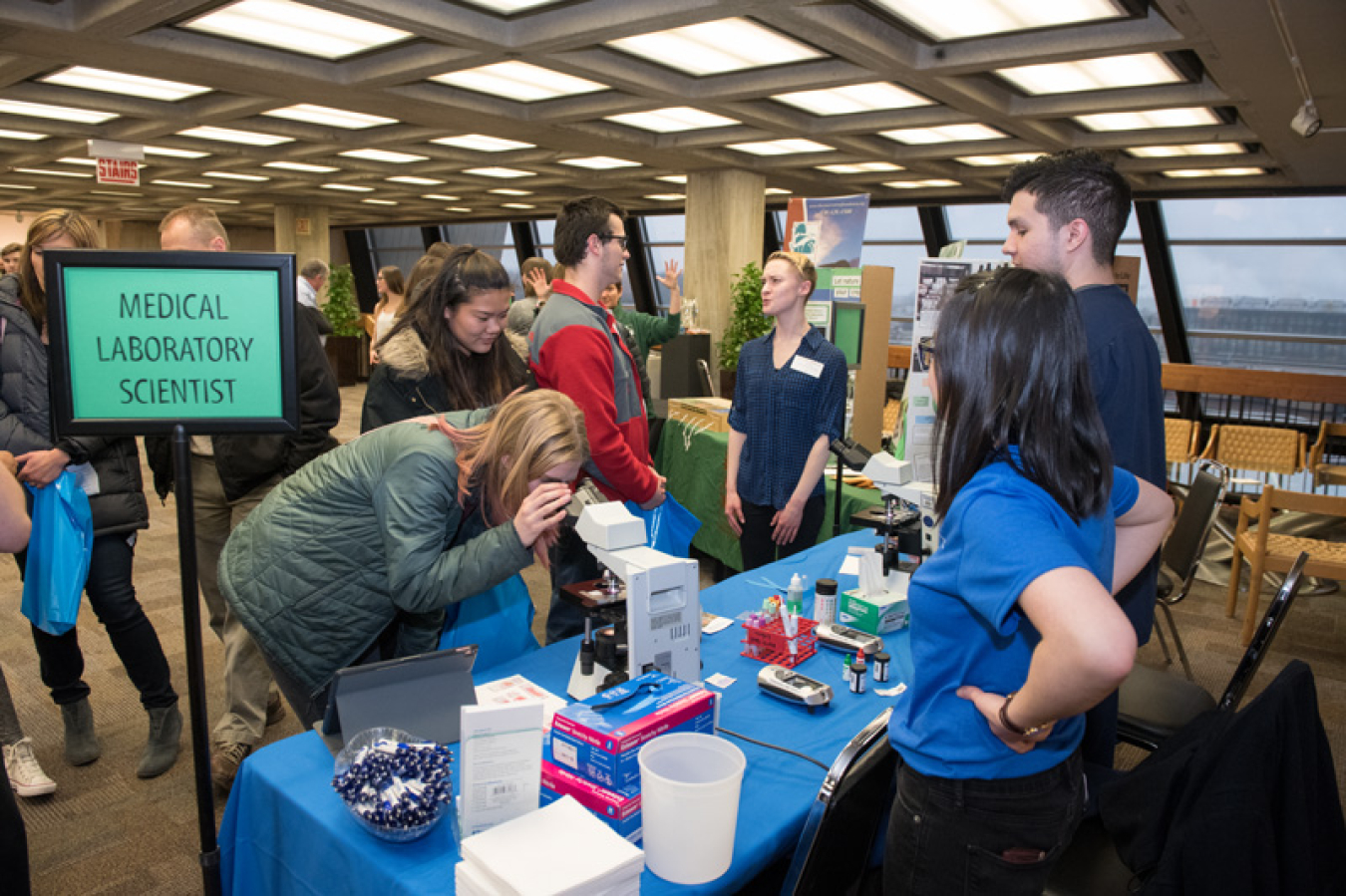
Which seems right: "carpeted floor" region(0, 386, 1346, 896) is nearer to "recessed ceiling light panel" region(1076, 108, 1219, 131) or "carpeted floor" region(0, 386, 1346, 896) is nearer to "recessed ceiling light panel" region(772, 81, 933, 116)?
"recessed ceiling light panel" region(1076, 108, 1219, 131)

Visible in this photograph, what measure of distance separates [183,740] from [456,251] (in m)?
1.86

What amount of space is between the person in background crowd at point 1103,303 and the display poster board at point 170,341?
1401 mm

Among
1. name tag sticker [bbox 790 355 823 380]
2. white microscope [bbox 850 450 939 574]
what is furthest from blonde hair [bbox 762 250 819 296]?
white microscope [bbox 850 450 939 574]

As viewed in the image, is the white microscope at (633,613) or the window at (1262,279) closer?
the white microscope at (633,613)

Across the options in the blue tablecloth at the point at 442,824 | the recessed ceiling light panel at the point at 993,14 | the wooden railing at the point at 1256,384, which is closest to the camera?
the blue tablecloth at the point at 442,824

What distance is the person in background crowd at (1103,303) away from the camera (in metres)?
1.58

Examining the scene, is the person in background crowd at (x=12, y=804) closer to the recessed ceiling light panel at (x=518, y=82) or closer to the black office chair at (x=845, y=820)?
the black office chair at (x=845, y=820)

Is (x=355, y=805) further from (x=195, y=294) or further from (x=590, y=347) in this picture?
(x=590, y=347)

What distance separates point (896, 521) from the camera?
6.96ft

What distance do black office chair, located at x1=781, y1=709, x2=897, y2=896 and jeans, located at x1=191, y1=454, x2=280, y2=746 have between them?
1.76 meters

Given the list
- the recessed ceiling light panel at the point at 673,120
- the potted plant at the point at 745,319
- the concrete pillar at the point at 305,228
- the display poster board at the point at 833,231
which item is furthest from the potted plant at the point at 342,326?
the display poster board at the point at 833,231

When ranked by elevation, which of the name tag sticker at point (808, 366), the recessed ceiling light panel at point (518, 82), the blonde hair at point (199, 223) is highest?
the recessed ceiling light panel at point (518, 82)

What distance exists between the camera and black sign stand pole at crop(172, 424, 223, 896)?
1327 mm

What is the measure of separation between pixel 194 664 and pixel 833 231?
405 centimetres
